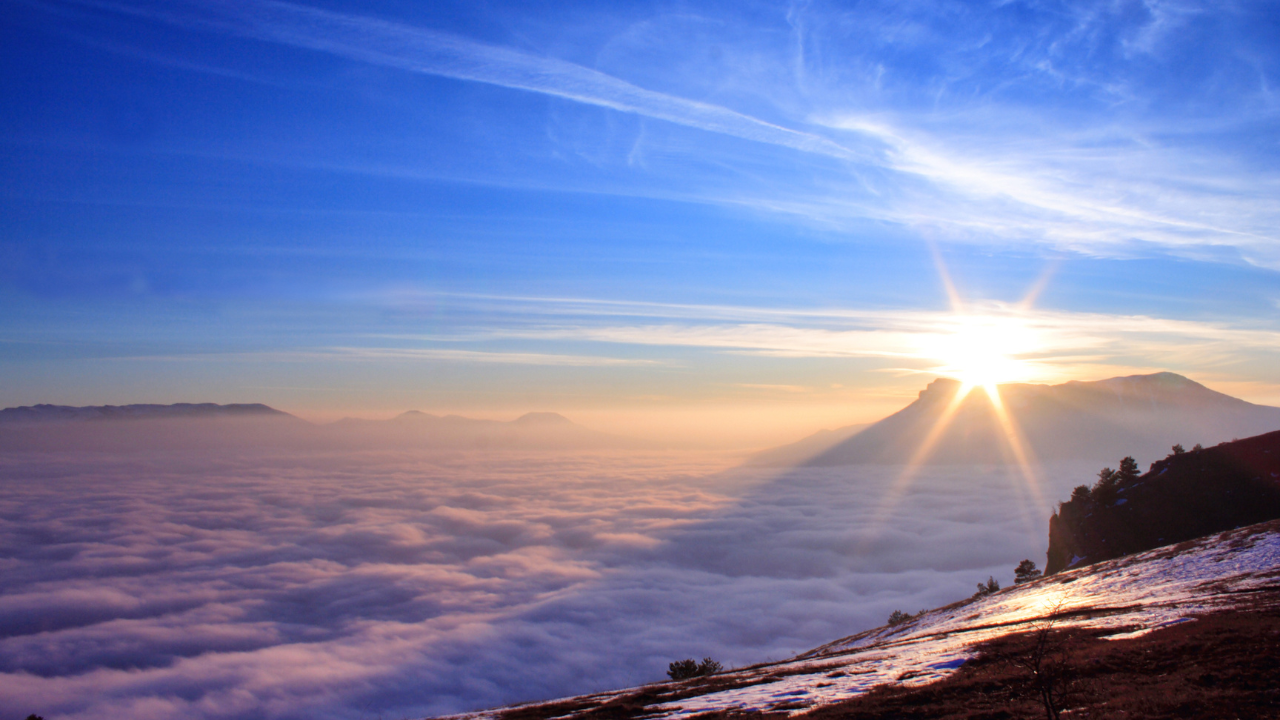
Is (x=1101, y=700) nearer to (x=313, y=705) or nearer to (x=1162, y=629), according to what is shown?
(x=1162, y=629)

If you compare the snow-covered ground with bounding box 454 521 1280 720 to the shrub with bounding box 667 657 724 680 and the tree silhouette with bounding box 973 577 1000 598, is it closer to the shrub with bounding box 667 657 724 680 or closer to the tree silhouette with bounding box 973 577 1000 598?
the tree silhouette with bounding box 973 577 1000 598

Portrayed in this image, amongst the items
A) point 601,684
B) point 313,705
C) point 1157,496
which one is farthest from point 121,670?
point 1157,496

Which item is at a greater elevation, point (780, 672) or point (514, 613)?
point (780, 672)

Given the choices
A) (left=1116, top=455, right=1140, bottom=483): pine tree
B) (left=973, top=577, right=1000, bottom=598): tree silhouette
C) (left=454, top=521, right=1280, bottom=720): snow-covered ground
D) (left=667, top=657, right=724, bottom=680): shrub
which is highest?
(left=1116, top=455, right=1140, bottom=483): pine tree

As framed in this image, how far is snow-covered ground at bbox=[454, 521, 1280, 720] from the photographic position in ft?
68.4

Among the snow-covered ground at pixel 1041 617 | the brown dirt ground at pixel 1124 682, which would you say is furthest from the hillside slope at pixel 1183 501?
the brown dirt ground at pixel 1124 682

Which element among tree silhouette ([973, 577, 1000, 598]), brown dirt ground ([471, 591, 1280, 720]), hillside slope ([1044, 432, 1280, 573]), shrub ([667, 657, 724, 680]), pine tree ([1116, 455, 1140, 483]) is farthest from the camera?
pine tree ([1116, 455, 1140, 483])

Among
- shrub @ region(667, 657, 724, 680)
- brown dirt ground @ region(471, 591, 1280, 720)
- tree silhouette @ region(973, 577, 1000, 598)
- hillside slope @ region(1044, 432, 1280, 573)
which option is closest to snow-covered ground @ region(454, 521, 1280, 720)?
brown dirt ground @ region(471, 591, 1280, 720)

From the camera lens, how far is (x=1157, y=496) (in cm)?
5978

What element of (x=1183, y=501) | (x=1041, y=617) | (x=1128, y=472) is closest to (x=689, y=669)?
(x=1041, y=617)

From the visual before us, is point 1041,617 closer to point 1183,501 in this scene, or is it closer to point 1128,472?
point 1183,501

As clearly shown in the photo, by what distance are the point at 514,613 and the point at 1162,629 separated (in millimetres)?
192487

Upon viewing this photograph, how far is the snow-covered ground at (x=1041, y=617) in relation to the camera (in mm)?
20859

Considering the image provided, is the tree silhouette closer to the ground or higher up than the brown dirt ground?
closer to the ground
